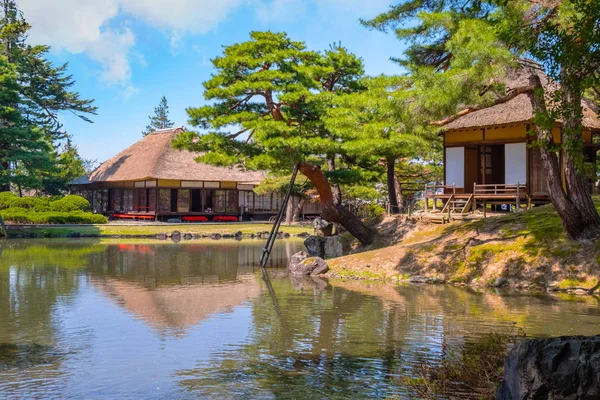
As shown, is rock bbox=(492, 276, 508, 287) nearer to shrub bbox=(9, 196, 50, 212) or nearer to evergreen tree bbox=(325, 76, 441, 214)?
evergreen tree bbox=(325, 76, 441, 214)

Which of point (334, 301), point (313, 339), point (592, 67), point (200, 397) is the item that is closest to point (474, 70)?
point (592, 67)

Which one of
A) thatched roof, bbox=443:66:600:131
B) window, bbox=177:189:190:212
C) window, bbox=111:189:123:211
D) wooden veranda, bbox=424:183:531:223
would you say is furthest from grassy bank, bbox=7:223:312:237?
thatched roof, bbox=443:66:600:131

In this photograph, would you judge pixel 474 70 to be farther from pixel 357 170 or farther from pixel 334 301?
pixel 357 170

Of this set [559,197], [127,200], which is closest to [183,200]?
[127,200]

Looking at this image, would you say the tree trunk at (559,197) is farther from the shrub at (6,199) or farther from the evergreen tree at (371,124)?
the shrub at (6,199)

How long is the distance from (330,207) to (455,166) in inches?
220

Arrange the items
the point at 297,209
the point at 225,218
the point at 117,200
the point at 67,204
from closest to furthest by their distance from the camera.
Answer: the point at 67,204 < the point at 297,209 < the point at 225,218 < the point at 117,200

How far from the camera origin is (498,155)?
21609mm

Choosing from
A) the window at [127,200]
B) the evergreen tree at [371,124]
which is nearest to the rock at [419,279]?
the evergreen tree at [371,124]

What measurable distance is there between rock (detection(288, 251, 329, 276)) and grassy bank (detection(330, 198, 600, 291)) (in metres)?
0.34

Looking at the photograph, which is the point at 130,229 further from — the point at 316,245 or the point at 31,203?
the point at 316,245

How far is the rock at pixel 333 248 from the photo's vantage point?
2023 cm

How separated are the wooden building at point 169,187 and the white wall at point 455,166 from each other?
19.5 meters

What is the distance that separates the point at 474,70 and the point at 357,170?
8.65 meters
